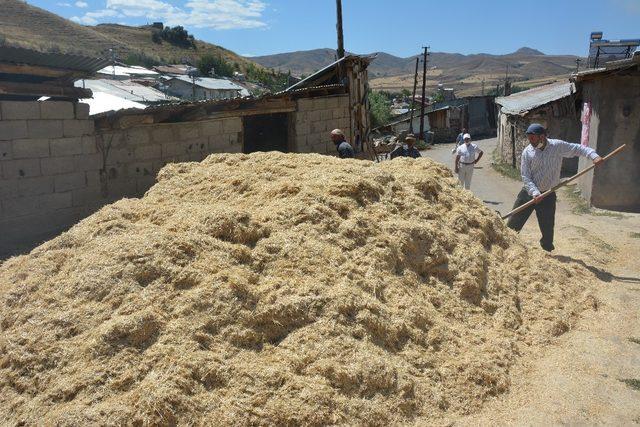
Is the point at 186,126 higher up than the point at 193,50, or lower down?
lower down

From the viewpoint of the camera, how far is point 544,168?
6.58m

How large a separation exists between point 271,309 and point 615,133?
8737 mm

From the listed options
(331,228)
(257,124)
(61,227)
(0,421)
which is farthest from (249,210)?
(257,124)

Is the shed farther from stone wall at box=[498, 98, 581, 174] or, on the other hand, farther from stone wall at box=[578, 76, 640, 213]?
stone wall at box=[498, 98, 581, 174]

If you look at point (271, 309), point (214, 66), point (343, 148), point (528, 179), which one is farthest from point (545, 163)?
point (214, 66)

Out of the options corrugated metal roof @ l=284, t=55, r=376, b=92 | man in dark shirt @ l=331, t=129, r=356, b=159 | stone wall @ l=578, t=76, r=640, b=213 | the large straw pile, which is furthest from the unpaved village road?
corrugated metal roof @ l=284, t=55, r=376, b=92

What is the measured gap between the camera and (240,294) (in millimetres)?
3760

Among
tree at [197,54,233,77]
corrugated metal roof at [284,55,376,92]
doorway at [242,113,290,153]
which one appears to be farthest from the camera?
tree at [197,54,233,77]

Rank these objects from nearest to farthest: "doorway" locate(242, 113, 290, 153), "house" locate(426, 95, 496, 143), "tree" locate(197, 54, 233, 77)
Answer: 1. "doorway" locate(242, 113, 290, 153)
2. "house" locate(426, 95, 496, 143)
3. "tree" locate(197, 54, 233, 77)

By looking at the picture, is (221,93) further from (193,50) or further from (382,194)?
(193,50)

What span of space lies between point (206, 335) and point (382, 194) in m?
2.45

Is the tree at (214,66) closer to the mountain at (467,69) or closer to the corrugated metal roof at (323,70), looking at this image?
the corrugated metal roof at (323,70)

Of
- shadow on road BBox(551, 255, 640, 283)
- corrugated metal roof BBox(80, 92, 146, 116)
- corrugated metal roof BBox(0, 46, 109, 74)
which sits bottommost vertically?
shadow on road BBox(551, 255, 640, 283)

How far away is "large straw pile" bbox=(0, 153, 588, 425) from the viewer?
3180mm
